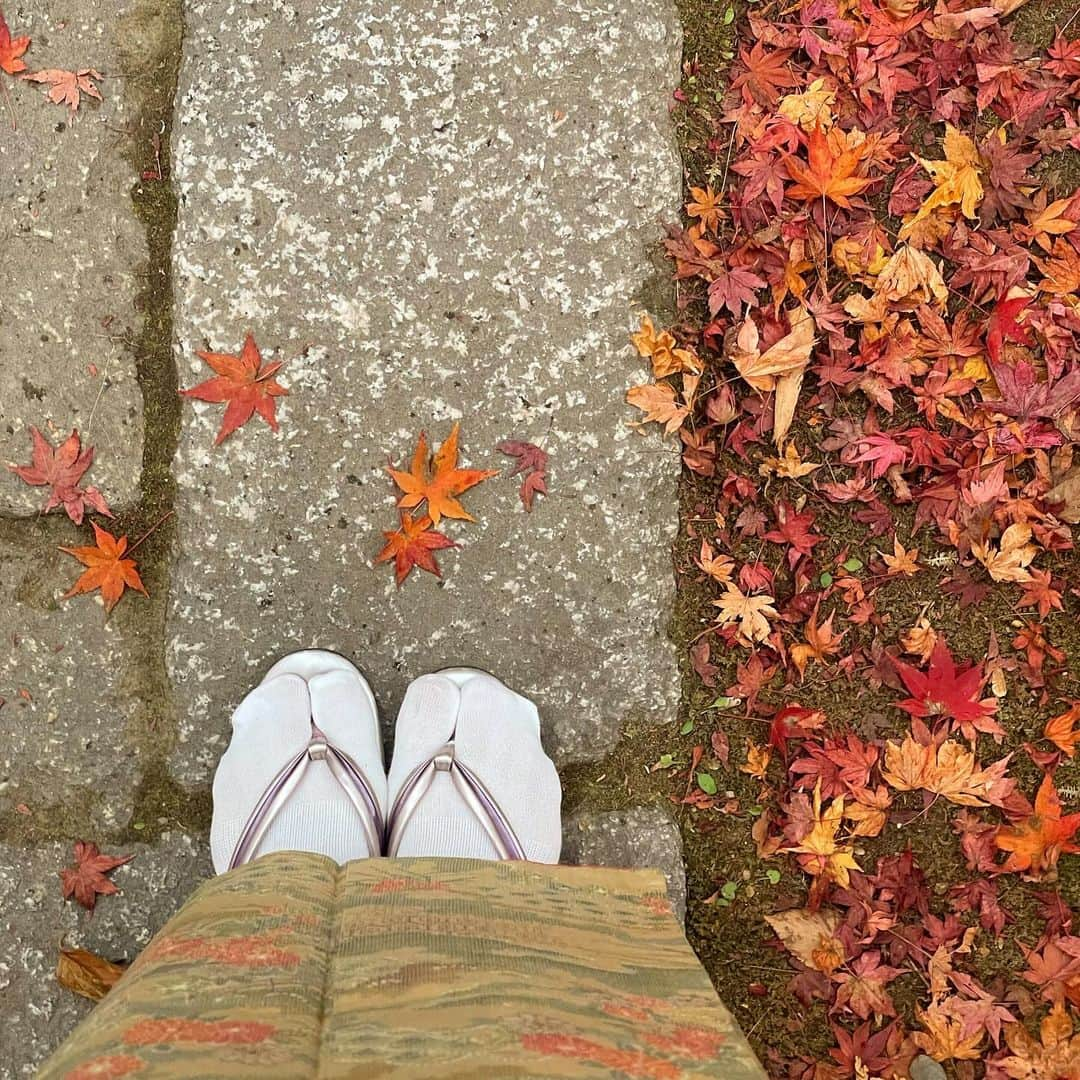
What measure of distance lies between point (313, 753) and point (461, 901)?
2.00ft

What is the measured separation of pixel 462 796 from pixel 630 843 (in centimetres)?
39

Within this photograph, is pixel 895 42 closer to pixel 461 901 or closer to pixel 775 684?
pixel 775 684

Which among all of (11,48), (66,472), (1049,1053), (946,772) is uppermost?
(11,48)

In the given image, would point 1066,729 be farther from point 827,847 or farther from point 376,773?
point 376,773

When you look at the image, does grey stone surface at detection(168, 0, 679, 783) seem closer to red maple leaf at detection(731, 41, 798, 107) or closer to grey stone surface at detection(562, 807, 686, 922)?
red maple leaf at detection(731, 41, 798, 107)

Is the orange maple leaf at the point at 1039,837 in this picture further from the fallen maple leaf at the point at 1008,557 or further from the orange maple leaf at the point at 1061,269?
the orange maple leaf at the point at 1061,269

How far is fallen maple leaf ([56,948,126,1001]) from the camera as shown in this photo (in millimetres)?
1729

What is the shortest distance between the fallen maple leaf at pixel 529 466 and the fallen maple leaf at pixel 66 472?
32.2 inches

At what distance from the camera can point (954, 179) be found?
173cm

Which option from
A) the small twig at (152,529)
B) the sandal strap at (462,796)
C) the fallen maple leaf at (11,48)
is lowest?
the sandal strap at (462,796)

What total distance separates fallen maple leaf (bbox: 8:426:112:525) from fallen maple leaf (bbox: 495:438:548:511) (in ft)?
2.69

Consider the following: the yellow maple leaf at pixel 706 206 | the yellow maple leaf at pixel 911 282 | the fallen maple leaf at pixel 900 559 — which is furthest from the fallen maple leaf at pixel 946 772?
the yellow maple leaf at pixel 706 206

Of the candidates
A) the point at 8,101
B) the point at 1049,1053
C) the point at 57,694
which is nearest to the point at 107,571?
the point at 57,694

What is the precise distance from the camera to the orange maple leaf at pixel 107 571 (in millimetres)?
1747
